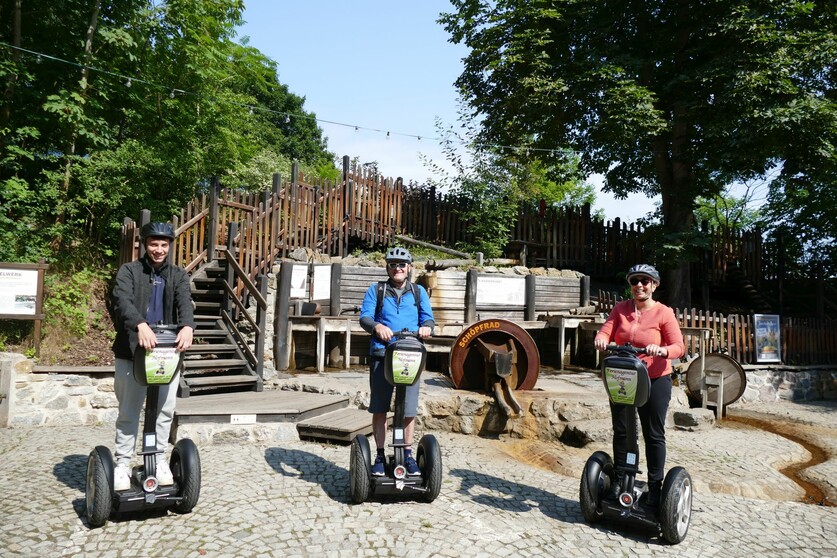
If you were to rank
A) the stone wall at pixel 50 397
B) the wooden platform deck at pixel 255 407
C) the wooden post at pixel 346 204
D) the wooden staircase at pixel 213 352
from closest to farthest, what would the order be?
1. the wooden platform deck at pixel 255 407
2. the stone wall at pixel 50 397
3. the wooden staircase at pixel 213 352
4. the wooden post at pixel 346 204

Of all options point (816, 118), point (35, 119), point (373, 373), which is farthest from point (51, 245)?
point (816, 118)

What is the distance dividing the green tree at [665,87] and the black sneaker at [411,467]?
10.9 metres

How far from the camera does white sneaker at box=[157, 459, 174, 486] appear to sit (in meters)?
3.78

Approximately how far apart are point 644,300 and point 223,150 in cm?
1220

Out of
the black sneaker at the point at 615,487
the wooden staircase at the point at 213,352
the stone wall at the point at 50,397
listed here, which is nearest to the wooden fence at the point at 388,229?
the wooden staircase at the point at 213,352

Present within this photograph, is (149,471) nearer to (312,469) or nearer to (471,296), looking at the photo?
(312,469)

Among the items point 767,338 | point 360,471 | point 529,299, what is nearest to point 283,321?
point 529,299

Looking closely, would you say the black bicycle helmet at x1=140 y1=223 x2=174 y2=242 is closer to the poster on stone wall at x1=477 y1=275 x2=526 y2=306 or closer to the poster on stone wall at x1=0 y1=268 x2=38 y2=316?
the poster on stone wall at x1=0 y1=268 x2=38 y2=316

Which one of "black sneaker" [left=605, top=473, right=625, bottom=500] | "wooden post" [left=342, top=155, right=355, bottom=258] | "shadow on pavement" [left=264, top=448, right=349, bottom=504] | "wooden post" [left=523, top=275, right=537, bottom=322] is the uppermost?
"wooden post" [left=342, top=155, right=355, bottom=258]

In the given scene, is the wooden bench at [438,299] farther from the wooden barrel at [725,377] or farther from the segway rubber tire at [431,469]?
the segway rubber tire at [431,469]

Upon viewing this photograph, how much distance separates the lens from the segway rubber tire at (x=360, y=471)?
4.11 m

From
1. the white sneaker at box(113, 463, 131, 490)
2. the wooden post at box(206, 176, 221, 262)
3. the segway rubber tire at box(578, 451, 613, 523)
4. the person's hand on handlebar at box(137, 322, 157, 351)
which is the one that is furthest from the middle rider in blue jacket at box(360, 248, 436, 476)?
the wooden post at box(206, 176, 221, 262)

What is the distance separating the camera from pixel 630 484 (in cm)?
391

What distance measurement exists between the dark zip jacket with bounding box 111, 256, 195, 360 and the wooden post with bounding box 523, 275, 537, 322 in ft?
30.7
